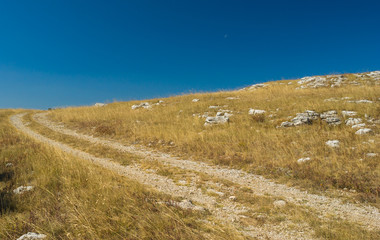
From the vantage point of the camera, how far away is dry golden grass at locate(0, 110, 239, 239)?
378 cm

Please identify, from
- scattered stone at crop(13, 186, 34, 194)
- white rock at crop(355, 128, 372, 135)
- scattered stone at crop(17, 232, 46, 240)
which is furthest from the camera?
white rock at crop(355, 128, 372, 135)

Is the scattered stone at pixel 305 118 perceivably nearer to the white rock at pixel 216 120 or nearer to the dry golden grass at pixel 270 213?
the white rock at pixel 216 120

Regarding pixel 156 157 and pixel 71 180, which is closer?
pixel 71 180

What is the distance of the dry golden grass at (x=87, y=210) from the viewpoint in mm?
3779

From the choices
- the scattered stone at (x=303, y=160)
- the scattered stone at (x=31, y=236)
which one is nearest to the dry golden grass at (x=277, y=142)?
the scattered stone at (x=303, y=160)

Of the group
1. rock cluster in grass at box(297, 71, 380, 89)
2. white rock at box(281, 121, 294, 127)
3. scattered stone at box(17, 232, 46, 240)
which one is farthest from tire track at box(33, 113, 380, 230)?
rock cluster in grass at box(297, 71, 380, 89)

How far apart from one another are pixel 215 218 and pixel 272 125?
917cm

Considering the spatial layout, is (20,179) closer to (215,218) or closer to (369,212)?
(215,218)

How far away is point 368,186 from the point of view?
5910 mm

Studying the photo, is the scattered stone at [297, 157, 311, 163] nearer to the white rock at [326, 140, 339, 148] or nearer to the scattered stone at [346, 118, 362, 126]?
the white rock at [326, 140, 339, 148]

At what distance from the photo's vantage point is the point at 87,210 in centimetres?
435

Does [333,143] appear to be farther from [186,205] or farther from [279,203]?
[186,205]

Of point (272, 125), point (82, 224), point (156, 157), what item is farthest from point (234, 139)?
point (82, 224)

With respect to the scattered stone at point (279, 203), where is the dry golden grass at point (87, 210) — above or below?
above
